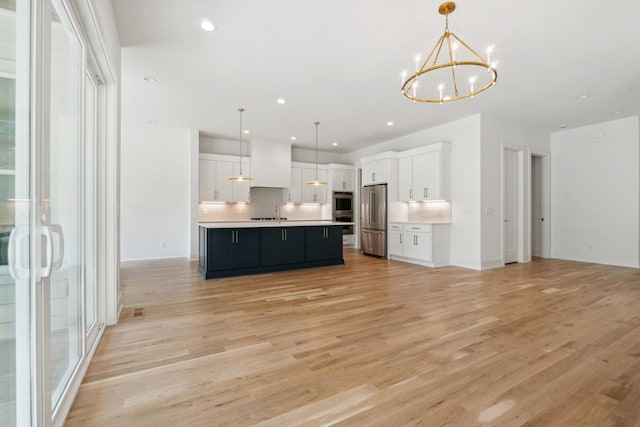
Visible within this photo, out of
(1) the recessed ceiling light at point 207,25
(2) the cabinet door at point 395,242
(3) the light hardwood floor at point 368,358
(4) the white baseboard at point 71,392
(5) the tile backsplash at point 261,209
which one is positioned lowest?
(3) the light hardwood floor at point 368,358

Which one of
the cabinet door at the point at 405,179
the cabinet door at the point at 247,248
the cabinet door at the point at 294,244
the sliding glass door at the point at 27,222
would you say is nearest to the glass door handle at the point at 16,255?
the sliding glass door at the point at 27,222

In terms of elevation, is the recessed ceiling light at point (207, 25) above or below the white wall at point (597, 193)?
above

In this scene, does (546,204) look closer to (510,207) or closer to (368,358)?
(510,207)

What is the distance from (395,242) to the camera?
682 cm

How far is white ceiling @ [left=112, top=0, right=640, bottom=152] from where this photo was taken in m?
2.69

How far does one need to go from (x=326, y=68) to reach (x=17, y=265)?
361cm

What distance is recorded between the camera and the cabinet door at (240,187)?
7293 millimetres

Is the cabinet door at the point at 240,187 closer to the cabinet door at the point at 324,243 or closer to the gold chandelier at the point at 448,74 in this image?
the cabinet door at the point at 324,243

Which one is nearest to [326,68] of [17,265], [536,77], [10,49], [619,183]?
[536,77]

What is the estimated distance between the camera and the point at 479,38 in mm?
3090

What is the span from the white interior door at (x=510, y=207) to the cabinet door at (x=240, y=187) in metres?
5.91

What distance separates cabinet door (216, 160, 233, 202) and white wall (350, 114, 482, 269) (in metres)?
5.02

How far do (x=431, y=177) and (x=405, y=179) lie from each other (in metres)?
0.75

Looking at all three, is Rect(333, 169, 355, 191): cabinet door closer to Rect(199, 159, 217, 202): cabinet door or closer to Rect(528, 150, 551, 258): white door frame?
Rect(199, 159, 217, 202): cabinet door
